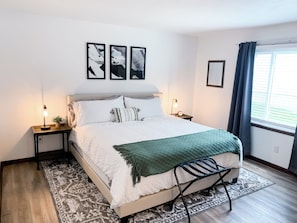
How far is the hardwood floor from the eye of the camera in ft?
7.66

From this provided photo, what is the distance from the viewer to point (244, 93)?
3930 mm

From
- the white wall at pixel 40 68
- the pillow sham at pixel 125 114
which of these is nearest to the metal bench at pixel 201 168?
the pillow sham at pixel 125 114

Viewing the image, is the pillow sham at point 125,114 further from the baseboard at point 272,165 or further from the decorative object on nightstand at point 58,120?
the baseboard at point 272,165

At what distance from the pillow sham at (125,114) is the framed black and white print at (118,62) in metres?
0.76

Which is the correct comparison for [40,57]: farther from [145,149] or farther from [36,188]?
[145,149]

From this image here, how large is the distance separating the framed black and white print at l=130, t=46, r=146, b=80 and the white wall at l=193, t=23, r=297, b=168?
55.3 inches

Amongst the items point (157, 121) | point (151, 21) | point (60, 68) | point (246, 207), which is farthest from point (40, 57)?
point (246, 207)

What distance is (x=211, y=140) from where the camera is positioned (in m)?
2.85

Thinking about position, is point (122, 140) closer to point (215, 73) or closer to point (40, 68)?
point (40, 68)

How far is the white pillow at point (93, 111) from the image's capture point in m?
3.43

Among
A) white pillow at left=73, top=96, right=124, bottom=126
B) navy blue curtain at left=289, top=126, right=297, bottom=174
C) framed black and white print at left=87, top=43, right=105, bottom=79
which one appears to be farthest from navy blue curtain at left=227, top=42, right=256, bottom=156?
framed black and white print at left=87, top=43, right=105, bottom=79

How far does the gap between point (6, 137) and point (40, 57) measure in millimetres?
1319

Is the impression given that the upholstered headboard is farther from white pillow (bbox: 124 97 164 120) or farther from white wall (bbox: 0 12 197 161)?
white pillow (bbox: 124 97 164 120)

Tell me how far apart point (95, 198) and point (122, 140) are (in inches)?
29.3
